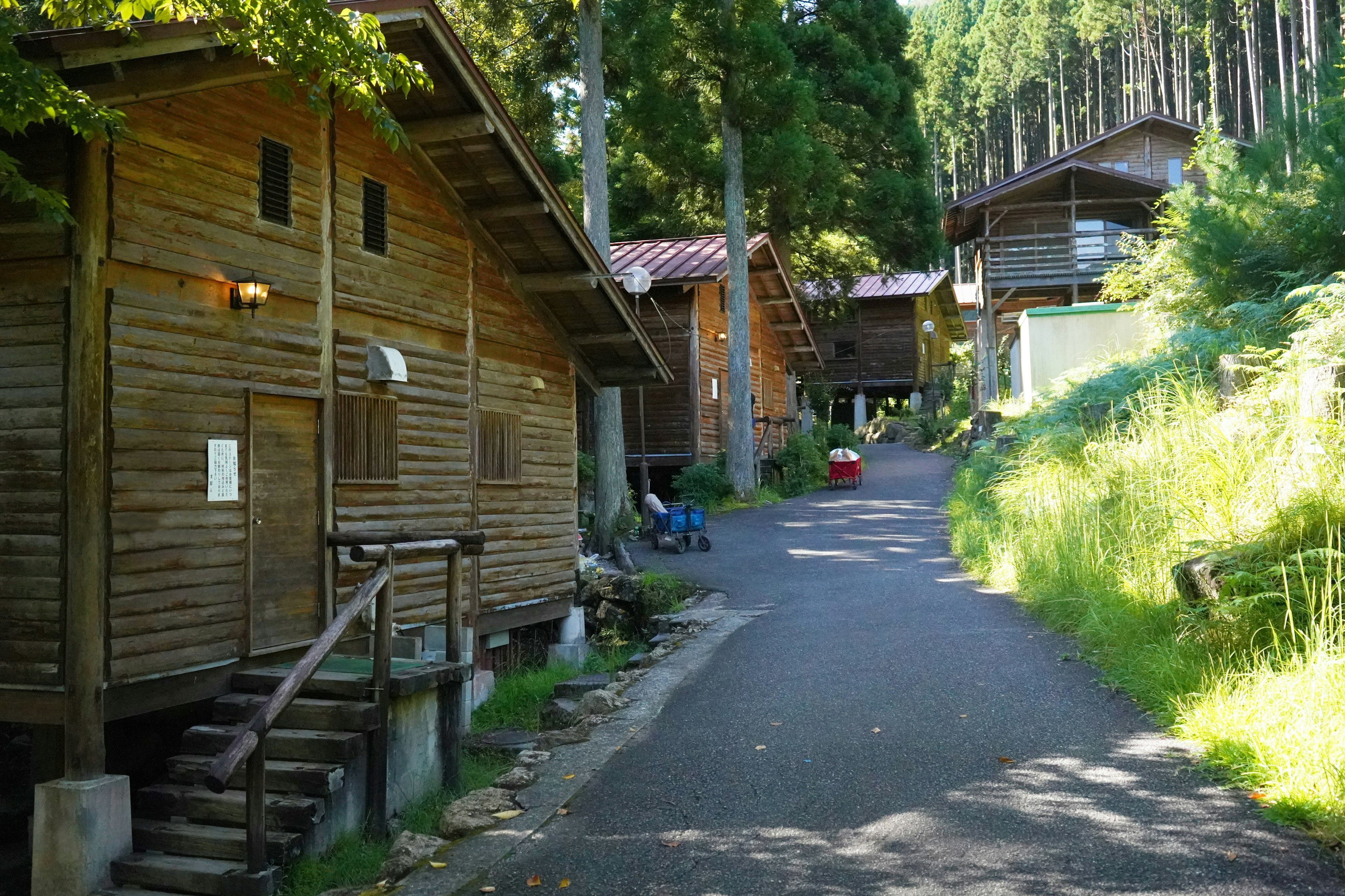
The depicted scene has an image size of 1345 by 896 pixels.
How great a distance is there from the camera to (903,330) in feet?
135

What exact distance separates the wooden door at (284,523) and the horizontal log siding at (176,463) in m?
0.18

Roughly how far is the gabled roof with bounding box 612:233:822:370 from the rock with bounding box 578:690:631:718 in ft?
48.9

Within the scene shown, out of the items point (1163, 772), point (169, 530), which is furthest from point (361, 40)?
point (1163, 772)

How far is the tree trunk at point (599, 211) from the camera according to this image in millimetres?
17938

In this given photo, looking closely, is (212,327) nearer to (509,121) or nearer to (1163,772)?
(509,121)

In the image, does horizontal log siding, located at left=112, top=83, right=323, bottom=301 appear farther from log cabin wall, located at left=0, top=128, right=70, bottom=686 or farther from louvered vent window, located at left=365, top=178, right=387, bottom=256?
louvered vent window, located at left=365, top=178, right=387, bottom=256

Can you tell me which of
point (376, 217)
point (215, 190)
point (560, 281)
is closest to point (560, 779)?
point (215, 190)

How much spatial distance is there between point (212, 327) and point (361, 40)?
246 centimetres

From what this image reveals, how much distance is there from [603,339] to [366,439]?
392 cm

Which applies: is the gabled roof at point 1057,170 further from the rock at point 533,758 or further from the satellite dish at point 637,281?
the rock at point 533,758

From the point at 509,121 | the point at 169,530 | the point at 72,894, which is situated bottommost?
the point at 72,894

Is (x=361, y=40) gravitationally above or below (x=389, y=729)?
above

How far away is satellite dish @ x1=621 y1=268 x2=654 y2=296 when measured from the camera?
1495 centimetres

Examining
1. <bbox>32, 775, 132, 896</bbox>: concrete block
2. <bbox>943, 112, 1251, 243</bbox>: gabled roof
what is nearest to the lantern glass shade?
<bbox>32, 775, 132, 896</bbox>: concrete block
